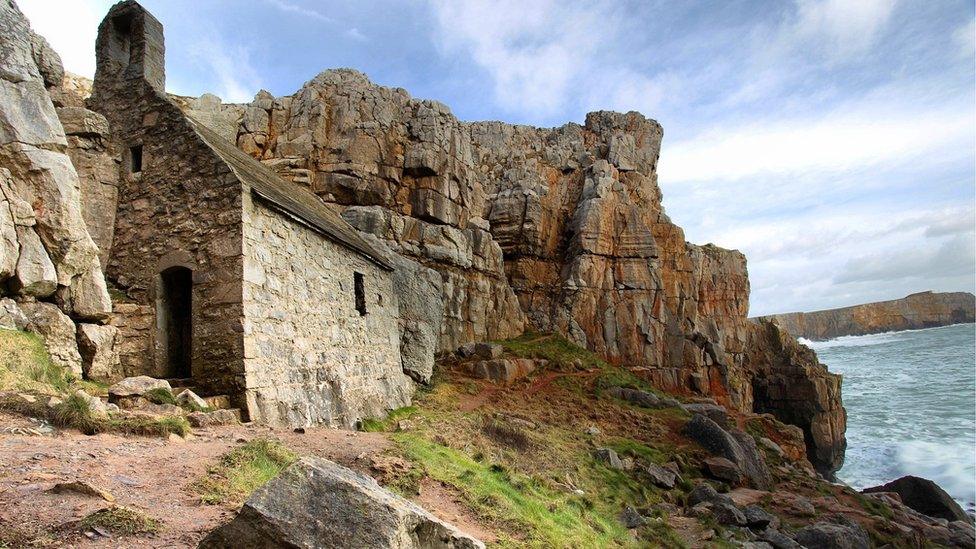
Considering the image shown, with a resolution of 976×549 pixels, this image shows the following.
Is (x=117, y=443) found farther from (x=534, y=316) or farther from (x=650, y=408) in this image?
(x=534, y=316)

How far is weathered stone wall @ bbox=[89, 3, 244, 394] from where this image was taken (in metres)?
11.0

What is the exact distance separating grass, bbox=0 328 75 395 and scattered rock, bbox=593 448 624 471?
13.4 m

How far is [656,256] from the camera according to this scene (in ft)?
134

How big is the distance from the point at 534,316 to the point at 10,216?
104 feet

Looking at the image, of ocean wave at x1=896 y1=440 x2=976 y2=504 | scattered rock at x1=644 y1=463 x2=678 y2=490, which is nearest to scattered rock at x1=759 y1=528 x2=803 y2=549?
scattered rock at x1=644 y1=463 x2=678 y2=490

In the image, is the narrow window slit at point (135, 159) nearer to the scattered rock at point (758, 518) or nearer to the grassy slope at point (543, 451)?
the grassy slope at point (543, 451)

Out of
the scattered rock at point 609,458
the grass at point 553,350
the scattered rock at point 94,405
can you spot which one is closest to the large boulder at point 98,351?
the scattered rock at point 94,405

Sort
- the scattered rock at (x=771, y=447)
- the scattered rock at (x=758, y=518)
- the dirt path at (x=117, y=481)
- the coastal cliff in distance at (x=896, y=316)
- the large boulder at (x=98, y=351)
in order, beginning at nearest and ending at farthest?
the dirt path at (x=117, y=481), the large boulder at (x=98, y=351), the scattered rock at (x=758, y=518), the scattered rock at (x=771, y=447), the coastal cliff in distance at (x=896, y=316)

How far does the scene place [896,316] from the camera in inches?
4911

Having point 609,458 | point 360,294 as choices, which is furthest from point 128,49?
point 609,458

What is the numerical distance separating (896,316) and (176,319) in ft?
495

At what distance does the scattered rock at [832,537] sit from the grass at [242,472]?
40.9 feet

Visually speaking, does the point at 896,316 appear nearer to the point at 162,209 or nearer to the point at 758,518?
the point at 758,518

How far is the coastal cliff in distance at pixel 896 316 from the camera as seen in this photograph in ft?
407
